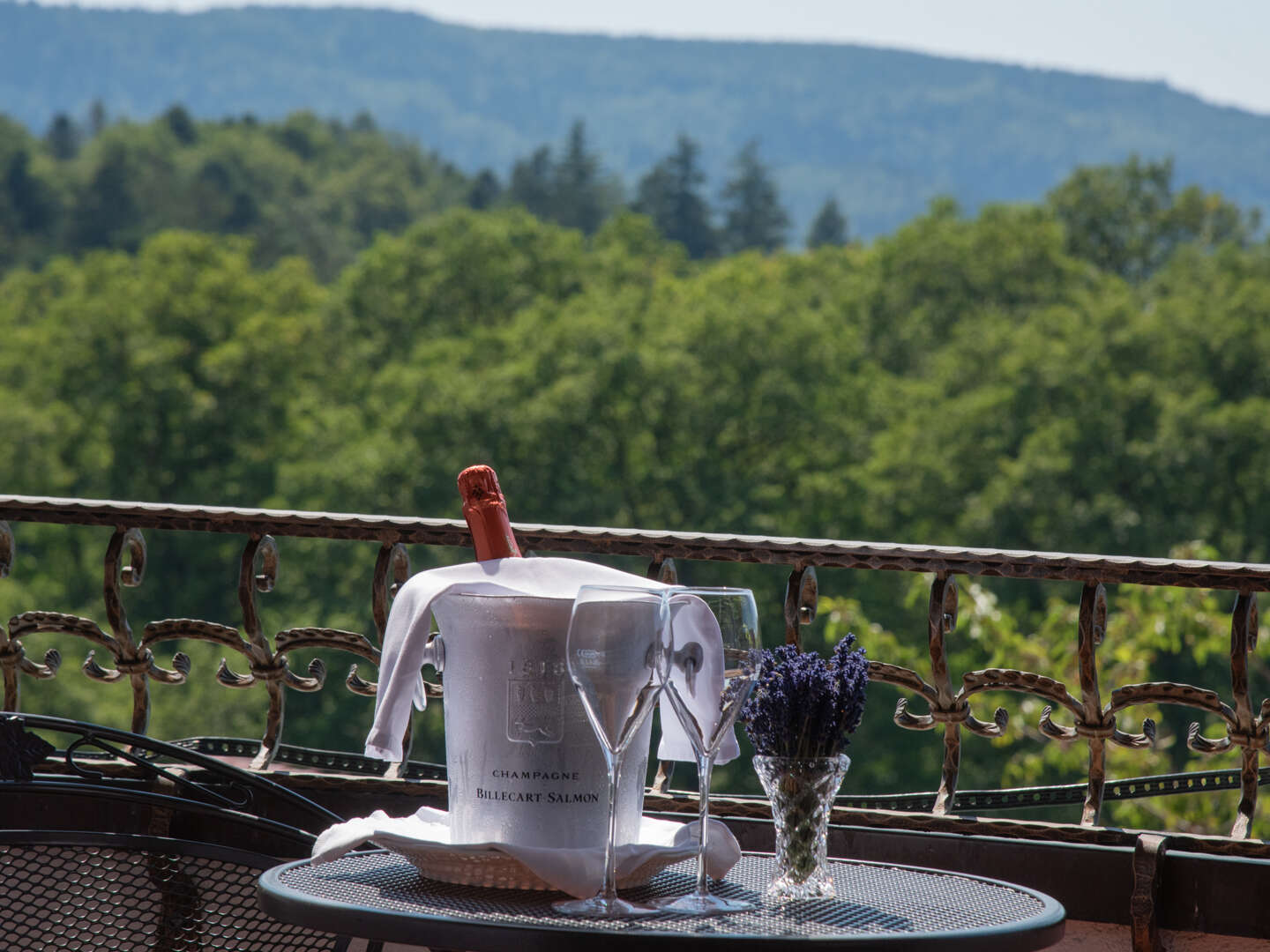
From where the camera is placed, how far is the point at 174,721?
27828 millimetres

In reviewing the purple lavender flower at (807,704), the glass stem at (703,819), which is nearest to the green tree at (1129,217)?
the purple lavender flower at (807,704)

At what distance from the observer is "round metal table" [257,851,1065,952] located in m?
1.44

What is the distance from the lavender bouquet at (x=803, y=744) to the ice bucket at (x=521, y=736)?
16 centimetres

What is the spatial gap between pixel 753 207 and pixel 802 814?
71.2 meters

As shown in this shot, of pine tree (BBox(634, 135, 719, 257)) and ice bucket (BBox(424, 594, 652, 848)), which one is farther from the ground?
pine tree (BBox(634, 135, 719, 257))

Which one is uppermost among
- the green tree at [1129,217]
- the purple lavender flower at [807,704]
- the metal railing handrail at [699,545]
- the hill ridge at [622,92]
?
the hill ridge at [622,92]

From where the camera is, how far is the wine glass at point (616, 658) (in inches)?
59.4

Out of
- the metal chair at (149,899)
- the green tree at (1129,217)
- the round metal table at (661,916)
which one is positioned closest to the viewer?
the round metal table at (661,916)

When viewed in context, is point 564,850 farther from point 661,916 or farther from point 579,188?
point 579,188

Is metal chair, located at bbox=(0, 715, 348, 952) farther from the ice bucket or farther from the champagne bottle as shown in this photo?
the champagne bottle

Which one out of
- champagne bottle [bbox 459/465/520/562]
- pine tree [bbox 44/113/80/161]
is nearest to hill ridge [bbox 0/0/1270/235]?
pine tree [bbox 44/113/80/161]

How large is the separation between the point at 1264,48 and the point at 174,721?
5764 cm

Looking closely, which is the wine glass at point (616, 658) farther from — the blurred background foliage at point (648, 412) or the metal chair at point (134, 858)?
the blurred background foliage at point (648, 412)

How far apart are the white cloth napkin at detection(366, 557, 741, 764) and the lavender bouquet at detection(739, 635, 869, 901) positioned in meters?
0.06
